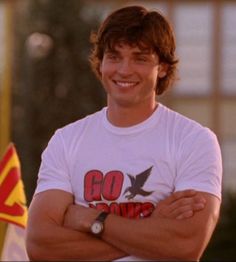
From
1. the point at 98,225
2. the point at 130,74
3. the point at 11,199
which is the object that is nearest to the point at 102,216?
the point at 98,225

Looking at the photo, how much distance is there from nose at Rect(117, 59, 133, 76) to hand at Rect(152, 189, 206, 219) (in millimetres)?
527

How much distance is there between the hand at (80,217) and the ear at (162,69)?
2.11 feet

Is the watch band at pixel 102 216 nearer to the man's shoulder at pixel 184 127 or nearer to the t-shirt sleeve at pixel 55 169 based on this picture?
the t-shirt sleeve at pixel 55 169

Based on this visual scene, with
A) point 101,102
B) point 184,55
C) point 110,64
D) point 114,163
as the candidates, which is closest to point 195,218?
point 114,163

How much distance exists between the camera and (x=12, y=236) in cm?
675

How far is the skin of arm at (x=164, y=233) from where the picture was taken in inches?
189

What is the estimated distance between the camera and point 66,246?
4.93 metres

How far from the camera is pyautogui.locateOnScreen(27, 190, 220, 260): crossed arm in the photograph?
4801 mm

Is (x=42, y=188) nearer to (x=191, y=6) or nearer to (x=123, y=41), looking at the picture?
(x=123, y=41)

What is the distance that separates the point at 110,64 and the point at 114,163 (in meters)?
0.41

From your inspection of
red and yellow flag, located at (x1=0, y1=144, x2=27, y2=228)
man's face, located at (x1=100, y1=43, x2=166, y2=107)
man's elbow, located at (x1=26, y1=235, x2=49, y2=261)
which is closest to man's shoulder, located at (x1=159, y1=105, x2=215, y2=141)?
man's face, located at (x1=100, y1=43, x2=166, y2=107)

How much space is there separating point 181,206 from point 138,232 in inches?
7.6

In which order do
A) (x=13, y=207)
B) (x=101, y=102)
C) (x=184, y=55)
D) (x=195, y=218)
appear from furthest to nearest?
1. (x=184, y=55)
2. (x=101, y=102)
3. (x=13, y=207)
4. (x=195, y=218)

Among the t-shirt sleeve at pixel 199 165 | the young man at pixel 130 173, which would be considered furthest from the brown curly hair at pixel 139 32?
the t-shirt sleeve at pixel 199 165
